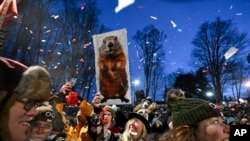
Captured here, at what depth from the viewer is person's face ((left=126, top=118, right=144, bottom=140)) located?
4.72 metres

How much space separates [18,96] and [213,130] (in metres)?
1.88

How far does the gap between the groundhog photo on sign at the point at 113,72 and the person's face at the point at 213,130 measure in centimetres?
331

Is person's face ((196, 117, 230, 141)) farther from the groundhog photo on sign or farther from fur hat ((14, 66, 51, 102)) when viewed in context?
the groundhog photo on sign

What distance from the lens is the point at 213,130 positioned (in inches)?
106

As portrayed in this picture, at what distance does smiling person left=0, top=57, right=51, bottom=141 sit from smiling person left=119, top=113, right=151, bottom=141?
11.1 ft

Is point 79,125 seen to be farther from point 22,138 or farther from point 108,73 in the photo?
point 22,138

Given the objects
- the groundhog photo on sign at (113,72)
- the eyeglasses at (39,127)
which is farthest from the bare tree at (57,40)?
the eyeglasses at (39,127)

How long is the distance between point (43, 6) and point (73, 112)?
22.7 ft

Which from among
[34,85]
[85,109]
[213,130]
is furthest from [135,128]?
[34,85]

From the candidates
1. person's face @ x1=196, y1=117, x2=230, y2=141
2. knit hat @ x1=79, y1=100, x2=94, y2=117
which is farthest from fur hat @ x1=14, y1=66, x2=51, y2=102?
knit hat @ x1=79, y1=100, x2=94, y2=117

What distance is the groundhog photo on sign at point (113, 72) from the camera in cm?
614

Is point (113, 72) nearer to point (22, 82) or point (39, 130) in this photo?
point (39, 130)

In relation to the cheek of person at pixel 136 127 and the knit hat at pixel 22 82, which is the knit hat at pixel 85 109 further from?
the knit hat at pixel 22 82

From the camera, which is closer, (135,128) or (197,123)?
(197,123)
